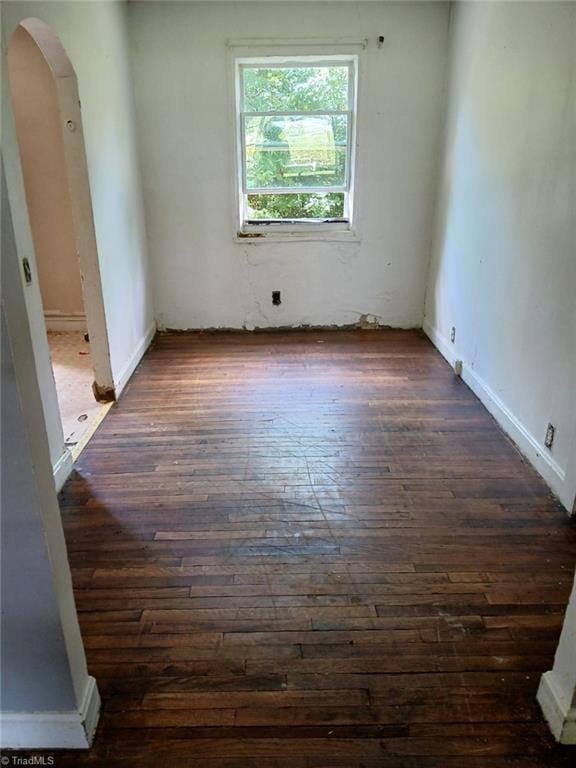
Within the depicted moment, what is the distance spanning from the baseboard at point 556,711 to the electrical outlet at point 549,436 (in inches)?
51.7

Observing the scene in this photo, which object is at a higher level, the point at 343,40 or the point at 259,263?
the point at 343,40

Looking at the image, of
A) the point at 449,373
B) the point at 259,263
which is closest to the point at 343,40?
the point at 259,263

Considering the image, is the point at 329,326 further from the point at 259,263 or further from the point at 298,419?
the point at 298,419

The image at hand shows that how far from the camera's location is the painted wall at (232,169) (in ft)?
13.3

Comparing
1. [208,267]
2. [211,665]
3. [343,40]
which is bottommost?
[211,665]

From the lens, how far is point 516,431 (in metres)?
3.01

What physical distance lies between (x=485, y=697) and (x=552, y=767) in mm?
228

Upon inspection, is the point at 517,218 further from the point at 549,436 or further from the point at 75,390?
the point at 75,390

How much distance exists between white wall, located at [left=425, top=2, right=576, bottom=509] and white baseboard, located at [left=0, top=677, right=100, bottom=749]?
6.80 feet

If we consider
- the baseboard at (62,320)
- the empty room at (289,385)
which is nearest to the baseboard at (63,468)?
the empty room at (289,385)

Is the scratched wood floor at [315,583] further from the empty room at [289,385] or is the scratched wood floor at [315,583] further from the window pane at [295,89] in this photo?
the window pane at [295,89]

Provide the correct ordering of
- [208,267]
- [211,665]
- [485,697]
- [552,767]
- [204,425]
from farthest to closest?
[208,267] → [204,425] → [211,665] → [485,697] → [552,767]

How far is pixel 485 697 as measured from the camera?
162 cm

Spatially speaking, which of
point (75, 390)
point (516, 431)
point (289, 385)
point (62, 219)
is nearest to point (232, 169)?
point (62, 219)
